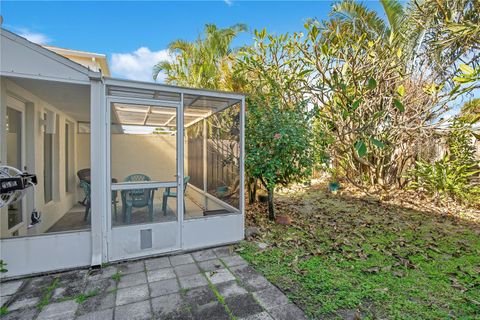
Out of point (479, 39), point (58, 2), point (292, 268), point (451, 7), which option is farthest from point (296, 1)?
point (292, 268)

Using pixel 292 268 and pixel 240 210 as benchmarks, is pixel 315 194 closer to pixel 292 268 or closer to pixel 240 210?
pixel 240 210

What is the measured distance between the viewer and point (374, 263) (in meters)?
3.38

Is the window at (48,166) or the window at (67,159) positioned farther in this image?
the window at (67,159)

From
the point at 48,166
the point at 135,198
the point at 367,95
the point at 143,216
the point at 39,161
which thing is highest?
the point at 367,95

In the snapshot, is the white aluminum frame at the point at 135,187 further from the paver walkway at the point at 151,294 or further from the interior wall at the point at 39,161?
the interior wall at the point at 39,161

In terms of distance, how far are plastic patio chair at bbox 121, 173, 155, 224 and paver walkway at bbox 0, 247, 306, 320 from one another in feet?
2.26

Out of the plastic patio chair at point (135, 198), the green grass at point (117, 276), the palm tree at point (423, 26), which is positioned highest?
the palm tree at point (423, 26)

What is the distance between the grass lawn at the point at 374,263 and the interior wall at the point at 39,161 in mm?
3235

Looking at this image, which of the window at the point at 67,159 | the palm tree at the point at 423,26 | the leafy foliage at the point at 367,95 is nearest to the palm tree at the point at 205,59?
the leafy foliage at the point at 367,95

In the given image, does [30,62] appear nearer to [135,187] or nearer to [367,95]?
[135,187]

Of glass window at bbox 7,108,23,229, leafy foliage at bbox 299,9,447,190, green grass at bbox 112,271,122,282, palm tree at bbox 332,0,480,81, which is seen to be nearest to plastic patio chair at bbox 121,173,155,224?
green grass at bbox 112,271,122,282

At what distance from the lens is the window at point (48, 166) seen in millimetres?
4465

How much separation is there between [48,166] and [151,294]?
3.60 m

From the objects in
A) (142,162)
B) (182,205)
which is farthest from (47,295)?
(142,162)
